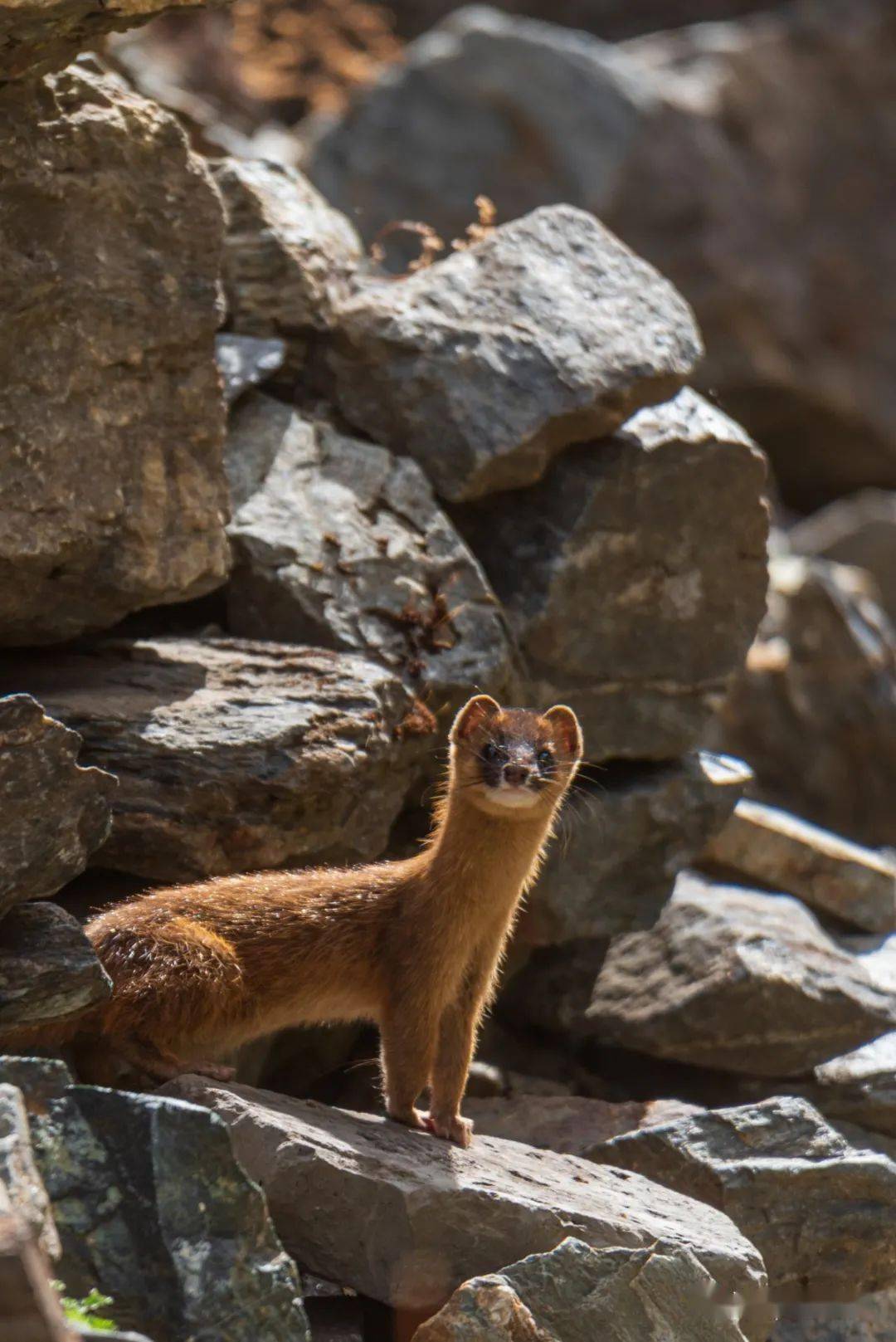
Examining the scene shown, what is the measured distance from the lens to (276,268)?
809 cm

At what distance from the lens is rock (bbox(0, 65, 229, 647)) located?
6027mm

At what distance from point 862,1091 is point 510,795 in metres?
2.64

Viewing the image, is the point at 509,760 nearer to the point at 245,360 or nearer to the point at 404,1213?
the point at 404,1213

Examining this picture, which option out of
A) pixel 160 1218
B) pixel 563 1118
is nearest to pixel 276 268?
pixel 563 1118

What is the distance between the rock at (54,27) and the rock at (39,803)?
83.8 inches

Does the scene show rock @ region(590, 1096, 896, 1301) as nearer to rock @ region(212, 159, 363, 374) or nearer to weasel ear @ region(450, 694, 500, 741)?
weasel ear @ region(450, 694, 500, 741)

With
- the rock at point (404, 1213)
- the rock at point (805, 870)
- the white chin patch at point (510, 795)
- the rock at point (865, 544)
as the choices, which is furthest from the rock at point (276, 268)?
the rock at point (865, 544)

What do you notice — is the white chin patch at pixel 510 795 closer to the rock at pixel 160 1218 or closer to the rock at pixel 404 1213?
the rock at pixel 404 1213

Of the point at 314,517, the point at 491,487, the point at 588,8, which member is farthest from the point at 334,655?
the point at 588,8

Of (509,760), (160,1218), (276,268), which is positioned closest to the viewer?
(160,1218)

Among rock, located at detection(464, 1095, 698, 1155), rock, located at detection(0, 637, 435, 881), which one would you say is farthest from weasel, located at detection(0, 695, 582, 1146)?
rock, located at detection(464, 1095, 698, 1155)

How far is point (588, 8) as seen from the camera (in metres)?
22.1

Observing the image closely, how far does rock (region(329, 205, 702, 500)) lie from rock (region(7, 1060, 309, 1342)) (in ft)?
13.3

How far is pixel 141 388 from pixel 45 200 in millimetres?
728
